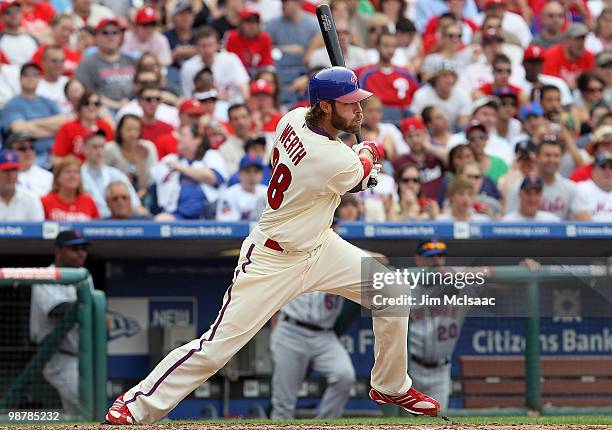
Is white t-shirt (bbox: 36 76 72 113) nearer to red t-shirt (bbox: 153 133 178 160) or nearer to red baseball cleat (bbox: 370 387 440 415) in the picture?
red t-shirt (bbox: 153 133 178 160)

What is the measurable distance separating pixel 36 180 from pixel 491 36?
16.1 feet

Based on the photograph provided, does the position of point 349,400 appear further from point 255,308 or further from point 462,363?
point 255,308

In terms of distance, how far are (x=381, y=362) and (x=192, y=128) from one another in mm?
4728

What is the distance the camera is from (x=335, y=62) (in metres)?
6.35

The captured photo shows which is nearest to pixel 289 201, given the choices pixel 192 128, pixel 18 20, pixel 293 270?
pixel 293 270

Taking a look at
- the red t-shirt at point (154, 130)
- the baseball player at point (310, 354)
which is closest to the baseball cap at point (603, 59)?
the red t-shirt at point (154, 130)

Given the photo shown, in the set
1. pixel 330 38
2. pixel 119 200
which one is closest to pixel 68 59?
pixel 119 200

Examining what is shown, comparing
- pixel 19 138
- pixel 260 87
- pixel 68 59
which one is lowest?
pixel 19 138

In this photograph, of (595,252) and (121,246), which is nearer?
(121,246)

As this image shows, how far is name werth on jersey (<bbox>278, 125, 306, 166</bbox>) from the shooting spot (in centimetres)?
557

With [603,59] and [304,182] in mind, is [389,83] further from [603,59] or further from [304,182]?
[304,182]

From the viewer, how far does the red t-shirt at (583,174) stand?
1008 centimetres

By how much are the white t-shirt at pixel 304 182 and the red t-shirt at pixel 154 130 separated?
16.0 ft

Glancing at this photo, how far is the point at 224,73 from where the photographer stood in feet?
38.0
